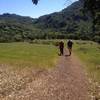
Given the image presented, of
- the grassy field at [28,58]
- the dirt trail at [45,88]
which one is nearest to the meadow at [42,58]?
the grassy field at [28,58]

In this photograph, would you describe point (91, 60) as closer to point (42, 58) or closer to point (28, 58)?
point (42, 58)

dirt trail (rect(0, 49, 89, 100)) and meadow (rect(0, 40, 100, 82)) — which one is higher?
dirt trail (rect(0, 49, 89, 100))

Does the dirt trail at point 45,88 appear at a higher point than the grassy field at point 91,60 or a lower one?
higher

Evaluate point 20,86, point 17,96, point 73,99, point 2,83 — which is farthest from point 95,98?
point 2,83

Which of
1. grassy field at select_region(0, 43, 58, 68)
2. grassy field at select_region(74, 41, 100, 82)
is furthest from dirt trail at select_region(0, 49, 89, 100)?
grassy field at select_region(0, 43, 58, 68)

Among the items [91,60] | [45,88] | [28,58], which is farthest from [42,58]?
[45,88]

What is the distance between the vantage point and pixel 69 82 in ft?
76.4

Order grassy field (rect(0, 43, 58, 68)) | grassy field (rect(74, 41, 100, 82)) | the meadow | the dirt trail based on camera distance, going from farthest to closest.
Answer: grassy field (rect(0, 43, 58, 68)) < the meadow < grassy field (rect(74, 41, 100, 82)) < the dirt trail

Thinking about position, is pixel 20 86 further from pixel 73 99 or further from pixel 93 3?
pixel 93 3

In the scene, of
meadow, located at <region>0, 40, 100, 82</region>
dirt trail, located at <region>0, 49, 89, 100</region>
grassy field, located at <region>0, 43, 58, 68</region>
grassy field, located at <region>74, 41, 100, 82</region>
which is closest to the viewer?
dirt trail, located at <region>0, 49, 89, 100</region>

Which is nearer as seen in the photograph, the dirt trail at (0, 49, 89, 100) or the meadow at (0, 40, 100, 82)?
the dirt trail at (0, 49, 89, 100)

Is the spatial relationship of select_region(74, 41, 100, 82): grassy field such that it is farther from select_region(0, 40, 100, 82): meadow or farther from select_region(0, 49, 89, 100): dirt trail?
select_region(0, 49, 89, 100): dirt trail

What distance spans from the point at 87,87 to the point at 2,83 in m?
4.70

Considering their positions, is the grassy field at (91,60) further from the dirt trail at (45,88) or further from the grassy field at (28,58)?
the grassy field at (28,58)
